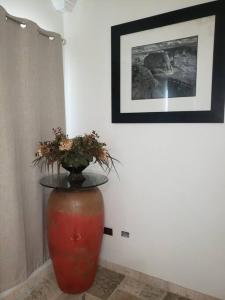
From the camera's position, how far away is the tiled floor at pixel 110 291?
69.1 inches

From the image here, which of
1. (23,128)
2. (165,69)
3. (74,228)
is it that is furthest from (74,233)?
(165,69)

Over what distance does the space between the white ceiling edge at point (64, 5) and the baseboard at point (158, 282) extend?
2.16 metres

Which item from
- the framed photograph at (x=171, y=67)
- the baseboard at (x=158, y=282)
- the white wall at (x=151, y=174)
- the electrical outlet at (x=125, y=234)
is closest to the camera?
the framed photograph at (x=171, y=67)

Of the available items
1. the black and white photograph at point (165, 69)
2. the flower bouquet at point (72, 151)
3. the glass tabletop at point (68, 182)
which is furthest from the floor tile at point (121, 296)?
the black and white photograph at point (165, 69)

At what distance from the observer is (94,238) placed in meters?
1.67

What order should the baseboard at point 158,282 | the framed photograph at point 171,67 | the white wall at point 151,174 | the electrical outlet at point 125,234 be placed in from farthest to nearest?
1. the electrical outlet at point 125,234
2. the baseboard at point 158,282
3. the white wall at point 151,174
4. the framed photograph at point 171,67

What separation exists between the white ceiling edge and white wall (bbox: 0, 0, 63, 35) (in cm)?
10

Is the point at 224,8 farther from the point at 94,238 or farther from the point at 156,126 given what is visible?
the point at 94,238

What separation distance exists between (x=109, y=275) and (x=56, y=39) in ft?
6.67

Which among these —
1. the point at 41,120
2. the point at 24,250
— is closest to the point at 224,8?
the point at 41,120

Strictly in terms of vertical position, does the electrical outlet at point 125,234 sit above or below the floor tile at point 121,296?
above

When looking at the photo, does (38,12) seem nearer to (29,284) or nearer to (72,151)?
(72,151)

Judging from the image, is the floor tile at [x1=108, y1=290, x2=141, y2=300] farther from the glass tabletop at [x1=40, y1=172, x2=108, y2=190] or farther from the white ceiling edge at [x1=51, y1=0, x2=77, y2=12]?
the white ceiling edge at [x1=51, y1=0, x2=77, y2=12]

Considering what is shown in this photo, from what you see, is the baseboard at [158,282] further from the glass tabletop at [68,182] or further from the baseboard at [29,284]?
the glass tabletop at [68,182]
